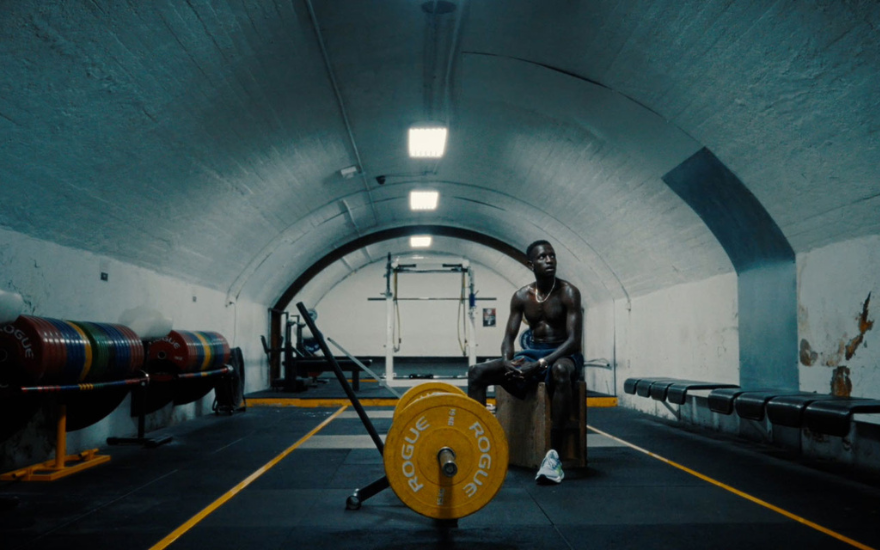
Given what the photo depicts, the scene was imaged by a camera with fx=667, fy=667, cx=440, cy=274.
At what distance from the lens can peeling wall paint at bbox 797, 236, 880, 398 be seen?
15.4 feet

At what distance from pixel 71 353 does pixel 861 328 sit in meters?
5.54

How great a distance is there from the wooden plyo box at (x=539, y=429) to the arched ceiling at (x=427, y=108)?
2285 millimetres

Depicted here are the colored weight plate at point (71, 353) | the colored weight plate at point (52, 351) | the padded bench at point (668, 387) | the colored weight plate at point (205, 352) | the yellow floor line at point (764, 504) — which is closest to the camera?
the yellow floor line at point (764, 504)

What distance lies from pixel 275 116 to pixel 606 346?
7343 millimetres

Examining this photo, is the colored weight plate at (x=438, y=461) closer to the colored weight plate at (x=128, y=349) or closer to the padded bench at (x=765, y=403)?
the padded bench at (x=765, y=403)

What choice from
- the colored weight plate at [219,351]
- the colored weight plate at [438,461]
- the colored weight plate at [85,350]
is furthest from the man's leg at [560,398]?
the colored weight plate at [219,351]

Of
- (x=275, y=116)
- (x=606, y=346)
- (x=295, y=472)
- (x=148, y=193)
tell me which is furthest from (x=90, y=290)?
(x=606, y=346)

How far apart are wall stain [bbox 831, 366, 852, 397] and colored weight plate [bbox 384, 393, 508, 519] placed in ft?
10.8

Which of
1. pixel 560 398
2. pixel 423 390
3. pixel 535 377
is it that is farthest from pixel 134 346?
pixel 560 398

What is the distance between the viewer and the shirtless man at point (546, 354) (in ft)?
15.4

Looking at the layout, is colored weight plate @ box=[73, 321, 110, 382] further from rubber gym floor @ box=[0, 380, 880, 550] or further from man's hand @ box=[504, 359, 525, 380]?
man's hand @ box=[504, 359, 525, 380]

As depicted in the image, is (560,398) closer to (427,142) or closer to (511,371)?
(511,371)

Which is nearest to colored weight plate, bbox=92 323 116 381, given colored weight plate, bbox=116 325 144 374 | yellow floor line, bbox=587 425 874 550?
colored weight plate, bbox=116 325 144 374

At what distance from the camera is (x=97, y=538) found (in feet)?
10.3
